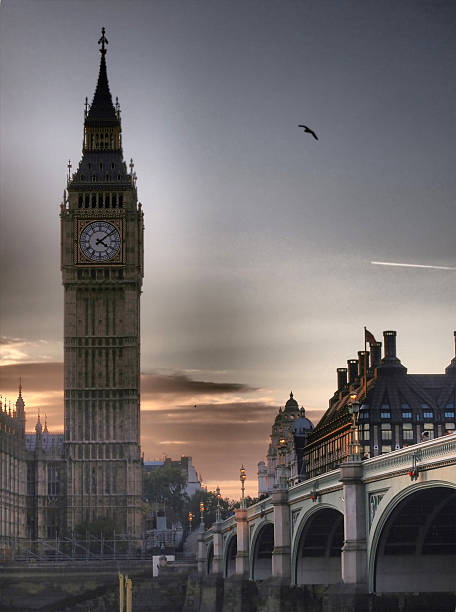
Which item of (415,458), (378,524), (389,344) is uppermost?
(389,344)

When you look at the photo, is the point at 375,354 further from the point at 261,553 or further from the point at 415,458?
the point at 415,458

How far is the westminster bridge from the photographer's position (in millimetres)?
66250

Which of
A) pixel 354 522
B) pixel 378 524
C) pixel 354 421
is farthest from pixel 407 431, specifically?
pixel 378 524

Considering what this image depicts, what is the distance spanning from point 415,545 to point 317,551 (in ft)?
67.6

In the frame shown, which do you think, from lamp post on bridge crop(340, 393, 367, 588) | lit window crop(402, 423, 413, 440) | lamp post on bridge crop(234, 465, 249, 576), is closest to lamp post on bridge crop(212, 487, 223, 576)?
lamp post on bridge crop(234, 465, 249, 576)

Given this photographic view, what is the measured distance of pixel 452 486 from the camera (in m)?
60.3

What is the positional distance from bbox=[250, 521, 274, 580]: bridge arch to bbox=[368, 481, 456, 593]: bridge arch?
3531 centimetres

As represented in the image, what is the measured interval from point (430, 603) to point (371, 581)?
5.39m

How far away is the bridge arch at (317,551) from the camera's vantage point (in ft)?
309

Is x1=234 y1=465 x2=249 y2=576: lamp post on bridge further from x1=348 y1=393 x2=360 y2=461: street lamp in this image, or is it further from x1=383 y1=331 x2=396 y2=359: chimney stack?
x1=383 y1=331 x2=396 y2=359: chimney stack

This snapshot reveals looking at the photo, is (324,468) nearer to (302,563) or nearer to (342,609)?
(302,563)

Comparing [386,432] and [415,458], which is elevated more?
[386,432]

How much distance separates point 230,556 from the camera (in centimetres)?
14500

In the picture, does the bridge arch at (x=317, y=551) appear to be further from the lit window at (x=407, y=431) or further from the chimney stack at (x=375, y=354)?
the chimney stack at (x=375, y=354)
